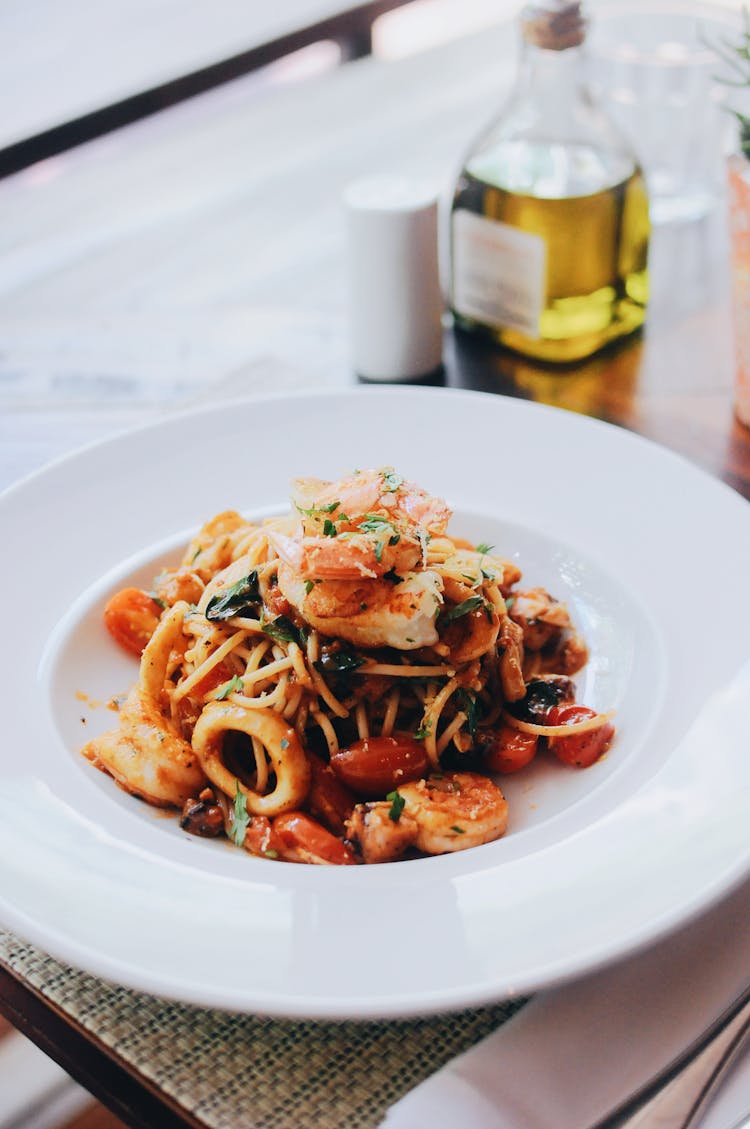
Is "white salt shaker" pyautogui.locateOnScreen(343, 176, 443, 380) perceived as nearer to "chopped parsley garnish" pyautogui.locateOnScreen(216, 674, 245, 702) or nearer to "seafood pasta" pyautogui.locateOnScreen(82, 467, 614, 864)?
"seafood pasta" pyautogui.locateOnScreen(82, 467, 614, 864)

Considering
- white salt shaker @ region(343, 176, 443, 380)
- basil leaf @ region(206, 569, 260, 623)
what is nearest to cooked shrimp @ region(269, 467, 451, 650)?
basil leaf @ region(206, 569, 260, 623)

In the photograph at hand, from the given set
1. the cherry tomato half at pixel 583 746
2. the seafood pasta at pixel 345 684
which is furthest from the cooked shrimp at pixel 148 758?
the cherry tomato half at pixel 583 746

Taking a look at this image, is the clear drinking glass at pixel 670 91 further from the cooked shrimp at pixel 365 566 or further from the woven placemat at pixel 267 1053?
the woven placemat at pixel 267 1053

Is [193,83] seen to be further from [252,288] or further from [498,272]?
[498,272]

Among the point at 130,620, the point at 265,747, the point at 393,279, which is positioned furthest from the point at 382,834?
the point at 393,279

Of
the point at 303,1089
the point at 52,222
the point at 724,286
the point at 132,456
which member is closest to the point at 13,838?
the point at 303,1089

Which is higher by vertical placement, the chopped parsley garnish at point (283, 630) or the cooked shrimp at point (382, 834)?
the chopped parsley garnish at point (283, 630)

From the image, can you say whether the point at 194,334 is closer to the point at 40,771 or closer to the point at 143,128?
the point at 40,771
